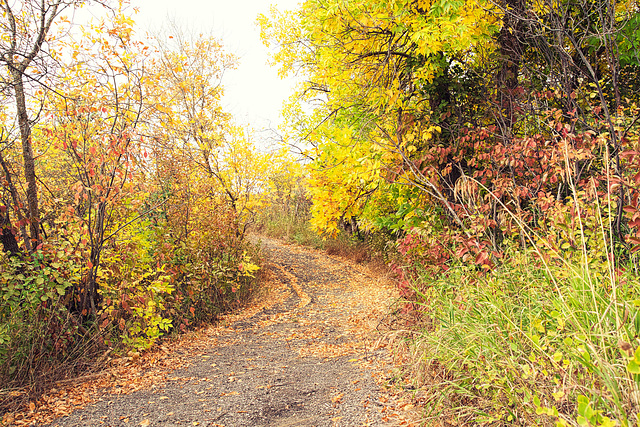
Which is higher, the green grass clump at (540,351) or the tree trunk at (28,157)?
the tree trunk at (28,157)

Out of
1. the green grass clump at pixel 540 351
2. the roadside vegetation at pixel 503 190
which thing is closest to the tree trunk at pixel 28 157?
the roadside vegetation at pixel 503 190

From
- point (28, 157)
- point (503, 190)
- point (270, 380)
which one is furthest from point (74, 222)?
point (503, 190)

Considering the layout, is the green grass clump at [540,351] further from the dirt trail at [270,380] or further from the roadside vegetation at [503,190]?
the dirt trail at [270,380]

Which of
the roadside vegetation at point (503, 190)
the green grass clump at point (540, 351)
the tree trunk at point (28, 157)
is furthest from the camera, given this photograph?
the tree trunk at point (28, 157)

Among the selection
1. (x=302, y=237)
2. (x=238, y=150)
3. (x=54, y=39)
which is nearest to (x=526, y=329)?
(x=54, y=39)

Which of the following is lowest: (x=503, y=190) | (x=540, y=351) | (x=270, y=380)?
(x=270, y=380)

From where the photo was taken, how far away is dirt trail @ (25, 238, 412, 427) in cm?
331

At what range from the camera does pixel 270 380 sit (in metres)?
4.20

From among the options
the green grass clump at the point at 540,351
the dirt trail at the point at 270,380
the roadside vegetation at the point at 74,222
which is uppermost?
the roadside vegetation at the point at 74,222

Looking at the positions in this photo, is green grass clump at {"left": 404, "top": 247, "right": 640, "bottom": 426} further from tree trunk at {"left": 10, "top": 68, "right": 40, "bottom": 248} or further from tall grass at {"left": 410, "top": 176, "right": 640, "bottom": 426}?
tree trunk at {"left": 10, "top": 68, "right": 40, "bottom": 248}

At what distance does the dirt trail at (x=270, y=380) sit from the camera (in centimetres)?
331

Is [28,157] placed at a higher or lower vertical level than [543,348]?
higher

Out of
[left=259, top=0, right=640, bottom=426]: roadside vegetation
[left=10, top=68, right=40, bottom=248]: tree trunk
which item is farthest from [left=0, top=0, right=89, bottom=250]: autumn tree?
[left=259, top=0, right=640, bottom=426]: roadside vegetation

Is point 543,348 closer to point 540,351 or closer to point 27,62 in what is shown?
point 540,351
